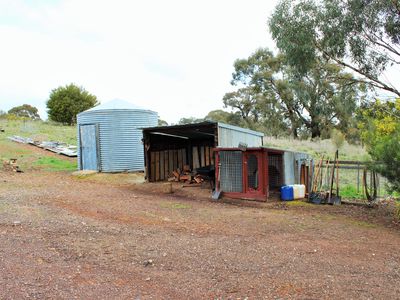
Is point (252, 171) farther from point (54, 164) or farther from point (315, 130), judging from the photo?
point (315, 130)

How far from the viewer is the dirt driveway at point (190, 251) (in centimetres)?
446

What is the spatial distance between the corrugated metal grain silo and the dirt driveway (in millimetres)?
6842

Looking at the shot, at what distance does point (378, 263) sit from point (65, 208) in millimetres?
6726

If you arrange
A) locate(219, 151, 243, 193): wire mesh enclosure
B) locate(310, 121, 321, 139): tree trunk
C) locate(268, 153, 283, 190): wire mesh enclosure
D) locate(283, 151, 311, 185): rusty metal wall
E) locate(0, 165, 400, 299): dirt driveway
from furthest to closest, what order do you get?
locate(310, 121, 321, 139): tree trunk, locate(268, 153, 283, 190): wire mesh enclosure, locate(283, 151, 311, 185): rusty metal wall, locate(219, 151, 243, 193): wire mesh enclosure, locate(0, 165, 400, 299): dirt driveway

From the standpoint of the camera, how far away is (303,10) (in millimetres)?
12516

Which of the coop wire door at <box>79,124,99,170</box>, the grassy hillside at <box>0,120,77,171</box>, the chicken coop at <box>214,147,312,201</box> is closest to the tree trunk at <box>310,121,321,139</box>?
the grassy hillside at <box>0,120,77,171</box>

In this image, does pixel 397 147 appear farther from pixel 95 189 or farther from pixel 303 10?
pixel 95 189

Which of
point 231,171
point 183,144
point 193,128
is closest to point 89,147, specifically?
point 183,144

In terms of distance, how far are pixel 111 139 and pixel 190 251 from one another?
12.3m

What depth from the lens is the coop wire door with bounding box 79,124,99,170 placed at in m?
17.6

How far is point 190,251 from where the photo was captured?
5.97 m

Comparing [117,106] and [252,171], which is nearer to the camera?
[252,171]

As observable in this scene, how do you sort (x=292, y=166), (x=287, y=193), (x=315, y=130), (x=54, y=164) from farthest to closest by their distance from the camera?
(x=315, y=130) < (x=54, y=164) < (x=292, y=166) < (x=287, y=193)

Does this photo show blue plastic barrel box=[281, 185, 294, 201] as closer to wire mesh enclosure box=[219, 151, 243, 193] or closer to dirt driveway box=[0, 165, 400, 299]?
dirt driveway box=[0, 165, 400, 299]
